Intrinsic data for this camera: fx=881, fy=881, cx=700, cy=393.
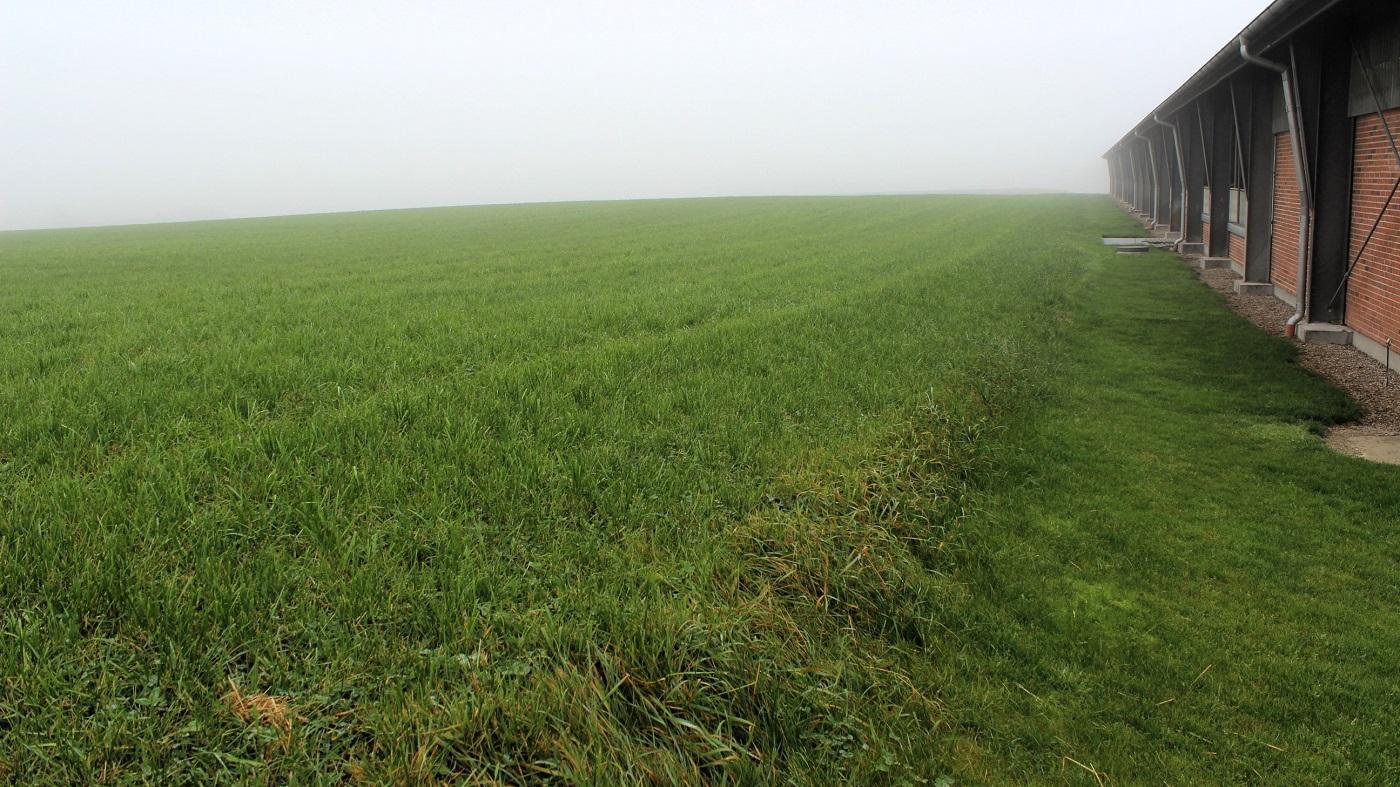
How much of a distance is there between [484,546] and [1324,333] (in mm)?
10721

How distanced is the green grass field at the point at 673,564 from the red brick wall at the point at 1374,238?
6.46 feet

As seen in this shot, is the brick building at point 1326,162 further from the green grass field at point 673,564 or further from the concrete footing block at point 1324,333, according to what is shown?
the green grass field at point 673,564

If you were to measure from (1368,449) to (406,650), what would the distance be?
7.03m

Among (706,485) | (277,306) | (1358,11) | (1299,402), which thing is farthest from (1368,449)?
(277,306)

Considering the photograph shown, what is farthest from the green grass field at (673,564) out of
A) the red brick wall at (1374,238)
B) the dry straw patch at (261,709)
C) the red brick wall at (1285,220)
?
the red brick wall at (1285,220)

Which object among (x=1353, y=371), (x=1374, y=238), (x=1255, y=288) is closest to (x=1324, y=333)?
(x=1374, y=238)

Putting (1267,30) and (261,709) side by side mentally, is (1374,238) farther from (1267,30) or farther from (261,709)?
(261,709)

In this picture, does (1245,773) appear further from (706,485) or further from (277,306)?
(277,306)

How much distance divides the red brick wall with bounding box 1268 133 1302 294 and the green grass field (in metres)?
5.75

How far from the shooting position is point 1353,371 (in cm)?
909

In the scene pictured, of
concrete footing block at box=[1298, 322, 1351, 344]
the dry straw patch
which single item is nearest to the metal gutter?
concrete footing block at box=[1298, 322, 1351, 344]

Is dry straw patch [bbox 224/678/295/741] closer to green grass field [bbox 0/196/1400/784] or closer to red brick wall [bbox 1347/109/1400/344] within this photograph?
green grass field [bbox 0/196/1400/784]

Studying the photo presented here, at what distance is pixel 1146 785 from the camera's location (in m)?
3.11

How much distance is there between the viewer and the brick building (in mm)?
9180
